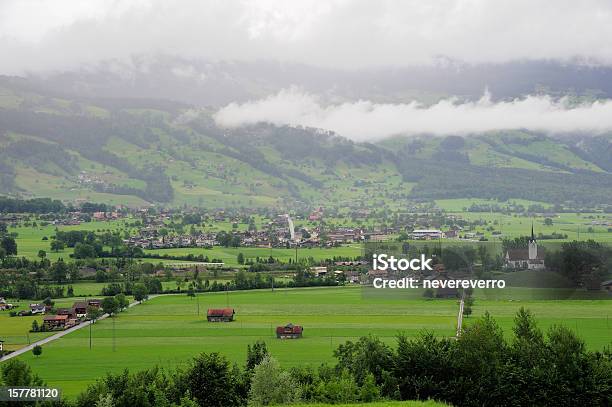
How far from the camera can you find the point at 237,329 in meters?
52.3

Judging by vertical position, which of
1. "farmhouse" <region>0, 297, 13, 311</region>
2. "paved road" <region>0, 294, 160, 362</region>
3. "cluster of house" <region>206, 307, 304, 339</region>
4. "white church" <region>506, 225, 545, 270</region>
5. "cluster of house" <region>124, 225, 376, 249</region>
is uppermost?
"cluster of house" <region>124, 225, 376, 249</region>

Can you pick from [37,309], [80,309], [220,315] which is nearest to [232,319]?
[220,315]

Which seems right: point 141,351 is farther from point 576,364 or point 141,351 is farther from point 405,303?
point 576,364

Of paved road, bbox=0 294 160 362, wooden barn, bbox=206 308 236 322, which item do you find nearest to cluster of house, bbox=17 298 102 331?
paved road, bbox=0 294 160 362

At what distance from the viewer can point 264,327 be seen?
172 ft

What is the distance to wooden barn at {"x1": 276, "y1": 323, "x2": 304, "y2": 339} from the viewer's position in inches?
1946

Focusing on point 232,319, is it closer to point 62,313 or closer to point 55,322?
point 55,322

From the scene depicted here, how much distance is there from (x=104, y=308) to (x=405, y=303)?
20.4 meters

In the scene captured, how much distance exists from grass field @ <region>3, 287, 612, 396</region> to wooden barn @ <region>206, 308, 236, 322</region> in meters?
0.64

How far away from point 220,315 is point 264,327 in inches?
194

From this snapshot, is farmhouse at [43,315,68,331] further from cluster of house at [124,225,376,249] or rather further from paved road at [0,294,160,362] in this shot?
cluster of house at [124,225,376,249]

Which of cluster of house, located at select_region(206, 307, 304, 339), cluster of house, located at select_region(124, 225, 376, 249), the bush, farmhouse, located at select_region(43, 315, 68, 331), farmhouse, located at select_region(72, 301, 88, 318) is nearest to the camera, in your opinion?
the bush

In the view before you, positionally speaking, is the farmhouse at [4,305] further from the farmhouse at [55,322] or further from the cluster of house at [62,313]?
the farmhouse at [55,322]

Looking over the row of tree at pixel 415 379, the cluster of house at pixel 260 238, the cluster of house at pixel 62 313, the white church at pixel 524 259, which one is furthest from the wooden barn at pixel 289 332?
the cluster of house at pixel 260 238
